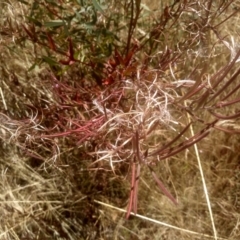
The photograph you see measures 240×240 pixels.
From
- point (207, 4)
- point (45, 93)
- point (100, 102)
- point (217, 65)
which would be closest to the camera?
point (100, 102)

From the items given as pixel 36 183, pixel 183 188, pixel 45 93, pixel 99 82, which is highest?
pixel 99 82

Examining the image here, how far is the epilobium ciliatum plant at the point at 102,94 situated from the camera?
44.6 inches

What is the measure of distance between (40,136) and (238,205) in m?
0.56

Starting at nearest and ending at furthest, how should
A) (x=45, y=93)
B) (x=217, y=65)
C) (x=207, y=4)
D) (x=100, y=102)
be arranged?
1. (x=100, y=102)
2. (x=207, y=4)
3. (x=45, y=93)
4. (x=217, y=65)

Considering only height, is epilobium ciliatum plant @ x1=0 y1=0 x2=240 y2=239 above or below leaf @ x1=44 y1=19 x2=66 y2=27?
below

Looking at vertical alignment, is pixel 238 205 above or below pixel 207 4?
below

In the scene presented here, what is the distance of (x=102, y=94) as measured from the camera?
118cm

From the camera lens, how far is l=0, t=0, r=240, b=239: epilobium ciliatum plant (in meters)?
1.13

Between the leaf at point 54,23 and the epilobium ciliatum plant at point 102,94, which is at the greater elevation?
the leaf at point 54,23

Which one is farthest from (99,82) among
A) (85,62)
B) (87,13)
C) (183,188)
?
(183,188)

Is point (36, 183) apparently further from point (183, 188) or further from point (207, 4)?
point (207, 4)

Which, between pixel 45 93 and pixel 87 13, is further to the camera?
pixel 45 93

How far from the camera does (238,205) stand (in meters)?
1.48

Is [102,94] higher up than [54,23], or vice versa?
[54,23]
